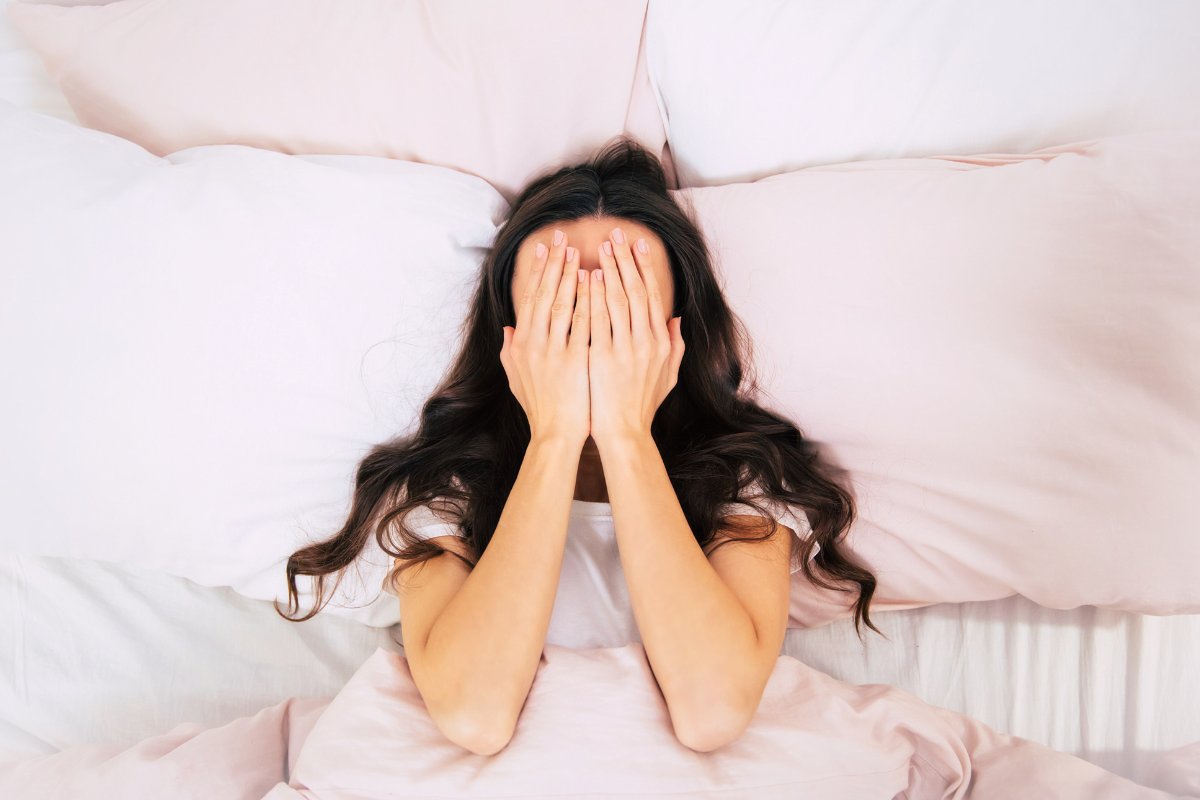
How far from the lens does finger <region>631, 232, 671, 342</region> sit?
0.94m

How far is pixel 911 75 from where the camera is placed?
3.06ft

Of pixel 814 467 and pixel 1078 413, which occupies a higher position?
pixel 1078 413

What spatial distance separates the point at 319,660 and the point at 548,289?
58 cm

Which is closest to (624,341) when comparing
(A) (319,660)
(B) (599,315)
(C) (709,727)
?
(B) (599,315)

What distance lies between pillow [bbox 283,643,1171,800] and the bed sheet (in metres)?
0.11

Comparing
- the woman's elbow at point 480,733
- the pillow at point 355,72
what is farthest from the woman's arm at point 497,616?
the pillow at point 355,72

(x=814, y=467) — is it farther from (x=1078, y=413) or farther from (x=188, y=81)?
(x=188, y=81)

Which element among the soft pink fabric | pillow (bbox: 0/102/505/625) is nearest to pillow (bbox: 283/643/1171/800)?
the soft pink fabric

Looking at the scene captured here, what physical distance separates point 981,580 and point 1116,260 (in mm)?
386

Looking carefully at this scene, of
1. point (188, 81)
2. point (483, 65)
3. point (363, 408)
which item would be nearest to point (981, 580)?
point (363, 408)

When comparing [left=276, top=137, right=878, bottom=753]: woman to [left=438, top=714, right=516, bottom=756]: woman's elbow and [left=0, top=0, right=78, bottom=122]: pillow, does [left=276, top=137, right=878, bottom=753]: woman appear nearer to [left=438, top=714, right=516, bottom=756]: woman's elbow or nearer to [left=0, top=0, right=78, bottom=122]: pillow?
[left=438, top=714, right=516, bottom=756]: woman's elbow

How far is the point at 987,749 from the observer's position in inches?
34.2

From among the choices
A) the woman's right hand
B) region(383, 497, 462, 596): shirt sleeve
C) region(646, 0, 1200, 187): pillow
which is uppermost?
region(646, 0, 1200, 187): pillow

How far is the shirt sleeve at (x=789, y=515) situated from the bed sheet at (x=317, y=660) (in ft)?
0.43
